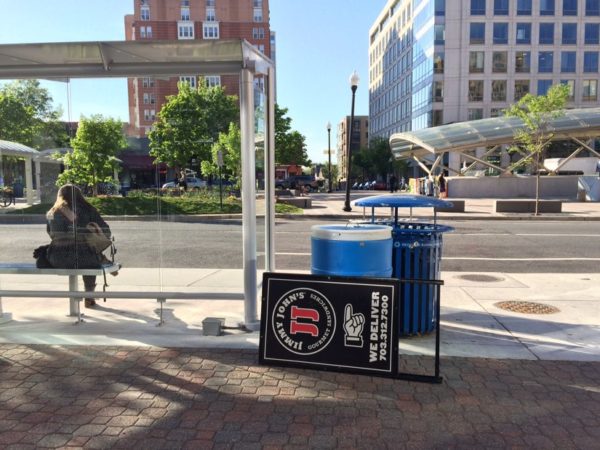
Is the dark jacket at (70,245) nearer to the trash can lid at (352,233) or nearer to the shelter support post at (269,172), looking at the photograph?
the shelter support post at (269,172)

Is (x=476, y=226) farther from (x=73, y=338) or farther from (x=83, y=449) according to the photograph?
(x=83, y=449)

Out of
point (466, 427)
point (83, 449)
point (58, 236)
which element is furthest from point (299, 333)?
point (58, 236)

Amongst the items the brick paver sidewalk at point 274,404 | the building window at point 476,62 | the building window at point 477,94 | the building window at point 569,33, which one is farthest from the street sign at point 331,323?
the building window at point 569,33

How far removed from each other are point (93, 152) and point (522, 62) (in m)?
71.0

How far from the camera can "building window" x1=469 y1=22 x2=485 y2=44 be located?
6534 cm

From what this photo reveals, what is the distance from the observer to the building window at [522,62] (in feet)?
217

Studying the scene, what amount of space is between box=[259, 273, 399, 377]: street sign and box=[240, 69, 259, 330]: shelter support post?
121 cm

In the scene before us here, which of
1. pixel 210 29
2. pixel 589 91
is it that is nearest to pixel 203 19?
pixel 210 29

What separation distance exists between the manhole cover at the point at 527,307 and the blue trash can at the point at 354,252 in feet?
8.22

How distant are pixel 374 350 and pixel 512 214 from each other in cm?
1846

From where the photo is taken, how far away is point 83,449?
3.08 m

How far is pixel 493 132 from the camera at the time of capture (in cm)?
3681

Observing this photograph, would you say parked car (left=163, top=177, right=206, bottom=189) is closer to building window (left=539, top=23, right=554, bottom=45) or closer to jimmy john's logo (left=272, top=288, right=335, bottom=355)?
jimmy john's logo (left=272, top=288, right=335, bottom=355)

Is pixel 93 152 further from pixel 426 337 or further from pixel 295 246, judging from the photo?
pixel 295 246
